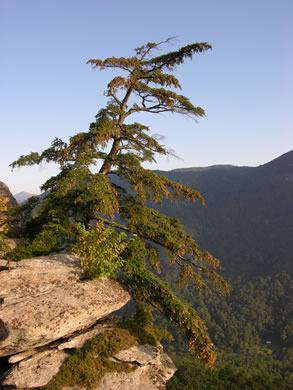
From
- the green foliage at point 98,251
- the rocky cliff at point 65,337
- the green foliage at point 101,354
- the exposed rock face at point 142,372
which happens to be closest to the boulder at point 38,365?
the rocky cliff at point 65,337

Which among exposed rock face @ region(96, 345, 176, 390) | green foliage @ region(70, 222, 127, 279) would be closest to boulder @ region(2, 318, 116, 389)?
exposed rock face @ region(96, 345, 176, 390)

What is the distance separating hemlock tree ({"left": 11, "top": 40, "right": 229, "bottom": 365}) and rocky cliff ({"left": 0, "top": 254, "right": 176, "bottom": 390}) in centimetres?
75

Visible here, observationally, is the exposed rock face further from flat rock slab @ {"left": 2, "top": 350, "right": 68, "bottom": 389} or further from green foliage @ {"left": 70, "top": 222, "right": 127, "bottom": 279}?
green foliage @ {"left": 70, "top": 222, "right": 127, "bottom": 279}

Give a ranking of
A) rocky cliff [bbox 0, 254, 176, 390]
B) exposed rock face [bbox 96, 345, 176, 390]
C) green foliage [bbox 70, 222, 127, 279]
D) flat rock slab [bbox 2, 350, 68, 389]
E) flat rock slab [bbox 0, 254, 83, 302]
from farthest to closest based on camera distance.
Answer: green foliage [bbox 70, 222, 127, 279] → flat rock slab [bbox 0, 254, 83, 302] → exposed rock face [bbox 96, 345, 176, 390] → rocky cliff [bbox 0, 254, 176, 390] → flat rock slab [bbox 2, 350, 68, 389]

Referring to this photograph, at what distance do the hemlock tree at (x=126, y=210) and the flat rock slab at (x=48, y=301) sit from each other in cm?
51

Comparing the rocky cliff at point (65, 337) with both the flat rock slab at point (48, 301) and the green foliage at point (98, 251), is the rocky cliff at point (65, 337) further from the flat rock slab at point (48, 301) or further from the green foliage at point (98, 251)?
the green foliage at point (98, 251)

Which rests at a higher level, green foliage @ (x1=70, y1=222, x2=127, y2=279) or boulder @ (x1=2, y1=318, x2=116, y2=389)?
green foliage @ (x1=70, y1=222, x2=127, y2=279)

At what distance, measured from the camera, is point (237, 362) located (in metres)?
90.1

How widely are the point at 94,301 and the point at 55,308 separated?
3.04 ft

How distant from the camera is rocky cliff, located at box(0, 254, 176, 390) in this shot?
5.36 meters

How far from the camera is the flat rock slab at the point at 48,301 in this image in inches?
210

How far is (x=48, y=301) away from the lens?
5.90 metres

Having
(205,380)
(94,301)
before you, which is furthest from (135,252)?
(205,380)

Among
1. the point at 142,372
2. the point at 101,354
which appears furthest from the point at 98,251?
the point at 142,372
